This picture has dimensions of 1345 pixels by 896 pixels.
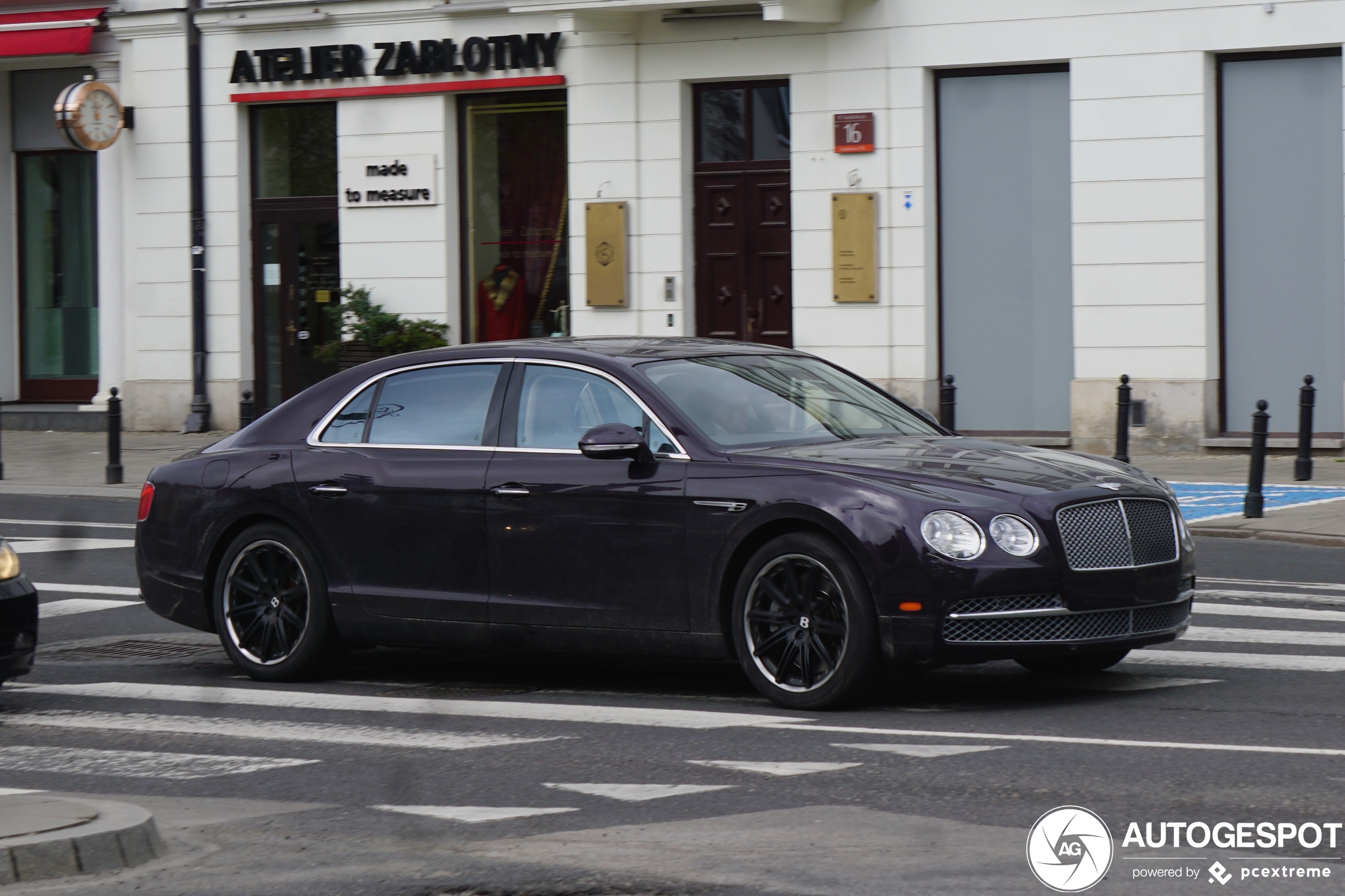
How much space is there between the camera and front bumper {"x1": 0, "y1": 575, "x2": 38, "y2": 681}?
848cm

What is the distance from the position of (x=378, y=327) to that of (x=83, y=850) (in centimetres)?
1907

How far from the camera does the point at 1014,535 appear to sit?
762cm

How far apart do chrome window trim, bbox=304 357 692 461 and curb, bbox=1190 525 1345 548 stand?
7134 mm

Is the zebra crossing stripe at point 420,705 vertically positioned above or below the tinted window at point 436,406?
below

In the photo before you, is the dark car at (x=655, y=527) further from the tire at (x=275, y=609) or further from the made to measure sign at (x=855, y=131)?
the made to measure sign at (x=855, y=131)

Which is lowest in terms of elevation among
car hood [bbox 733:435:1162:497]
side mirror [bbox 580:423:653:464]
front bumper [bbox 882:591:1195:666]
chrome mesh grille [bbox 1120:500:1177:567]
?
front bumper [bbox 882:591:1195:666]

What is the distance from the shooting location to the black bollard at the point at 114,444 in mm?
20078

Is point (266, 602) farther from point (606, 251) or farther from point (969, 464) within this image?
point (606, 251)

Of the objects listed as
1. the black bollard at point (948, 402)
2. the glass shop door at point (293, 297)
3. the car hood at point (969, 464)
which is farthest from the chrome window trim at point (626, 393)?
the glass shop door at point (293, 297)

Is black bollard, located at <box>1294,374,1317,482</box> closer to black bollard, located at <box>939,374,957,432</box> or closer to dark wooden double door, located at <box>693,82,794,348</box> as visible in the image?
black bollard, located at <box>939,374,957,432</box>

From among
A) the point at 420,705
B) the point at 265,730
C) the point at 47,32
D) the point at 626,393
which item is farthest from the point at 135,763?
the point at 47,32

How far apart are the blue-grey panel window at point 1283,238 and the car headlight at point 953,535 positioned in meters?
13.4

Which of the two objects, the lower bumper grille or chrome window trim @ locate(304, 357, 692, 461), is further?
chrome window trim @ locate(304, 357, 692, 461)

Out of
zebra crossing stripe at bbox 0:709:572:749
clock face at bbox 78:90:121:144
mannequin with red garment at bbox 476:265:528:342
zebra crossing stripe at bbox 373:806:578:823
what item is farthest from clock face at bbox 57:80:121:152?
zebra crossing stripe at bbox 373:806:578:823
